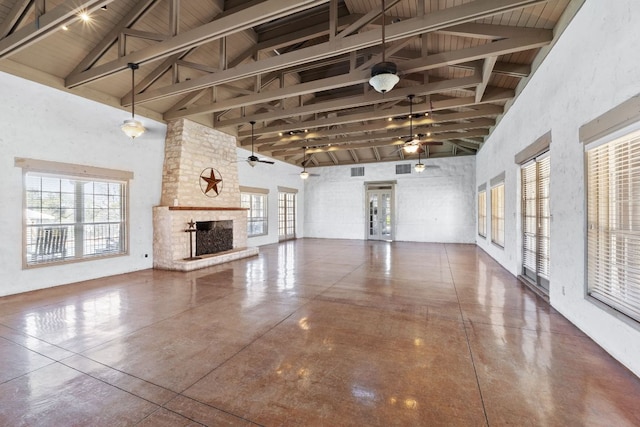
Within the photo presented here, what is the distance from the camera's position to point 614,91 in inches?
104

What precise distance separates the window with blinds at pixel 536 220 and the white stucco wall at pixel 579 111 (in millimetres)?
565

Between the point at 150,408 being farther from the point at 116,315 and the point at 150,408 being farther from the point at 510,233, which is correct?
the point at 510,233

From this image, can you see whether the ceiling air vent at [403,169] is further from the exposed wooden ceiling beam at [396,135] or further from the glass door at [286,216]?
A: the glass door at [286,216]

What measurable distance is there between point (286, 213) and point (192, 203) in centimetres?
599

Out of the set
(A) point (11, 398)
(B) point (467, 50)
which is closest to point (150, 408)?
(A) point (11, 398)

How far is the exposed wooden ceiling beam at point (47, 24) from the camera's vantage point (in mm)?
A: 3166

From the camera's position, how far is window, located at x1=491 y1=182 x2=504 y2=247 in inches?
285

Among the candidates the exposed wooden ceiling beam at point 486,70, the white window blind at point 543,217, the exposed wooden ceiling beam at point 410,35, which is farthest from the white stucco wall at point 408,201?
the exposed wooden ceiling beam at point 410,35

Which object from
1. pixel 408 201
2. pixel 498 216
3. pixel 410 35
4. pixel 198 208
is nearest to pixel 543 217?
pixel 498 216

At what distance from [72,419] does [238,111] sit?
7.86 meters

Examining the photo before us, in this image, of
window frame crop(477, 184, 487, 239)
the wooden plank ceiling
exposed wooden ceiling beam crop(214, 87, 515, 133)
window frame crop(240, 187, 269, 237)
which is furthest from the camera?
window frame crop(240, 187, 269, 237)

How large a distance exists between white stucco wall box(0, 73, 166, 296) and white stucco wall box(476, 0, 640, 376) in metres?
7.91

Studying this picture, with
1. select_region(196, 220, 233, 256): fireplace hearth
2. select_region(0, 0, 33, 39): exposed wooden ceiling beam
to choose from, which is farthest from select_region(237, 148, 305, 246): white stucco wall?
select_region(0, 0, 33, 39): exposed wooden ceiling beam

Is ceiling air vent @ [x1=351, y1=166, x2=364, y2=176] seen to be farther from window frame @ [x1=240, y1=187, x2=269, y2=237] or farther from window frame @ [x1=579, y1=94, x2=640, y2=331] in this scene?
window frame @ [x1=579, y1=94, x2=640, y2=331]
